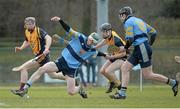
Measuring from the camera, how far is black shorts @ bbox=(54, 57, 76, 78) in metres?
18.2

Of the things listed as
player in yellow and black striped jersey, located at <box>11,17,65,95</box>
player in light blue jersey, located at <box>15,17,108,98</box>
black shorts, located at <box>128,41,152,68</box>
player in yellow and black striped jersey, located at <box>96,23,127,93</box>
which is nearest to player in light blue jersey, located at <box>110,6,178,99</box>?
black shorts, located at <box>128,41,152,68</box>

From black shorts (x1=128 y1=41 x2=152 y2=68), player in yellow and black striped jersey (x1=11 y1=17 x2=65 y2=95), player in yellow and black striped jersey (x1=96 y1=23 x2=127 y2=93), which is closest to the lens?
black shorts (x1=128 y1=41 x2=152 y2=68)

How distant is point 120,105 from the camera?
53.9 ft

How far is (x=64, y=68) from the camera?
59.9 ft

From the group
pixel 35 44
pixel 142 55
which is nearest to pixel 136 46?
pixel 142 55

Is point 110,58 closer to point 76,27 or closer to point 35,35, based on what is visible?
point 35,35

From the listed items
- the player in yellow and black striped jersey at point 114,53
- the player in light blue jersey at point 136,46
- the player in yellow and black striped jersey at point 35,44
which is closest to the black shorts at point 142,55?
the player in light blue jersey at point 136,46

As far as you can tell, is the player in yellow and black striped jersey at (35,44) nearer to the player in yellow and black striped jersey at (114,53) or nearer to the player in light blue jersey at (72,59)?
the player in light blue jersey at (72,59)

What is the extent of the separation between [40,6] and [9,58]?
16.8 m

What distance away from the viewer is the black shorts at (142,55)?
18.2 m

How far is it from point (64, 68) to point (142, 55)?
183cm

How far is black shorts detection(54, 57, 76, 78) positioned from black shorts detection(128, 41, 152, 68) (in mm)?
1372

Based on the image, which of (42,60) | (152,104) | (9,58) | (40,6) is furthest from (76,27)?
(152,104)

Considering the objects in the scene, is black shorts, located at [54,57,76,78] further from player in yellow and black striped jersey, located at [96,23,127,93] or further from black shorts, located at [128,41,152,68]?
player in yellow and black striped jersey, located at [96,23,127,93]
